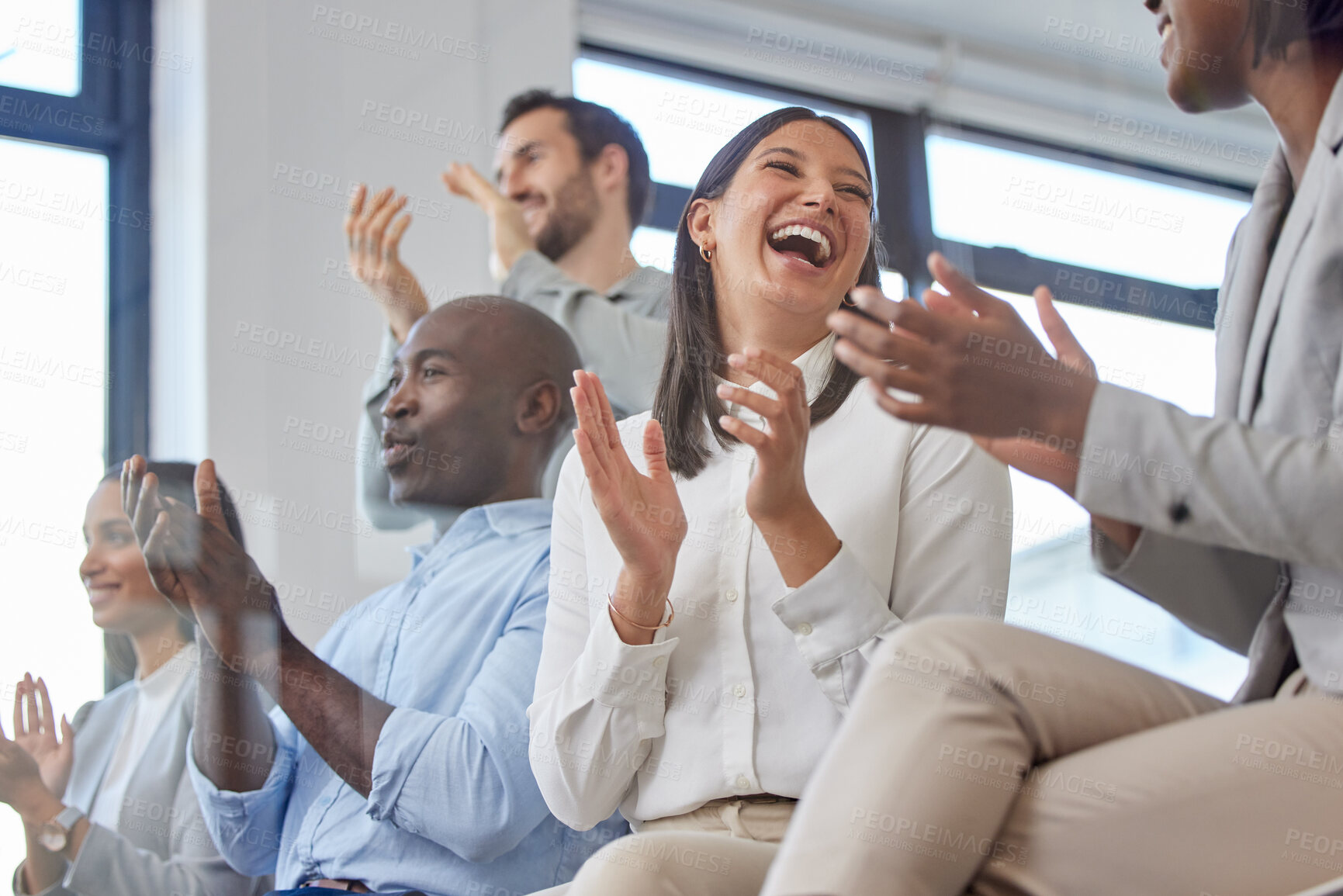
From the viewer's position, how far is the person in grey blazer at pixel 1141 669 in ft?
2.14

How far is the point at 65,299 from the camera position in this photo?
7.09 feet

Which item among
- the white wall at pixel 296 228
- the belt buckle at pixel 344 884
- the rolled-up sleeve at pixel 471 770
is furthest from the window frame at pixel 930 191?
the belt buckle at pixel 344 884

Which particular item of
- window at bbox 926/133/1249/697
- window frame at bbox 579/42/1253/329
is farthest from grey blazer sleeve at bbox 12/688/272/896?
window frame at bbox 579/42/1253/329

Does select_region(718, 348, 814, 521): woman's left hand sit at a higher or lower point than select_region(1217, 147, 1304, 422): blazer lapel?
lower

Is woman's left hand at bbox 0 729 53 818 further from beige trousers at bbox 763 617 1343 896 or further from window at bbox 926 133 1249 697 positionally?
window at bbox 926 133 1249 697

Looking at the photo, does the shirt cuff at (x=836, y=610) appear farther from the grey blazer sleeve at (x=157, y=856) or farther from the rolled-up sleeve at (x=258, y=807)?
the grey blazer sleeve at (x=157, y=856)

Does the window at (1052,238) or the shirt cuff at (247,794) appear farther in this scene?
the window at (1052,238)

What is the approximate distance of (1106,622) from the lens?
303 centimetres

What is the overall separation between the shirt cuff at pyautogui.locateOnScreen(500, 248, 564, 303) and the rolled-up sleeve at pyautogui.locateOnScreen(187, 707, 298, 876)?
0.88 metres

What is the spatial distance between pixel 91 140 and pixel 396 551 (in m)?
1.05

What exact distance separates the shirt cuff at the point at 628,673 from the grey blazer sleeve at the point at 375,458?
3.20ft

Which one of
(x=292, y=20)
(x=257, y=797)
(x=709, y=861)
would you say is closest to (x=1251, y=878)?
(x=709, y=861)

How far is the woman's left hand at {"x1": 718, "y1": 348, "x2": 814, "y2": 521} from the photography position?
3.14 ft

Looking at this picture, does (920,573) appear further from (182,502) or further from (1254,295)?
(182,502)
